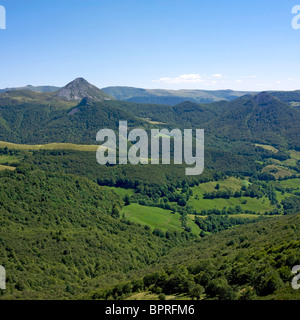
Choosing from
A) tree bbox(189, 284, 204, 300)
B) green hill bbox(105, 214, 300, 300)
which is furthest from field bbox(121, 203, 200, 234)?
tree bbox(189, 284, 204, 300)

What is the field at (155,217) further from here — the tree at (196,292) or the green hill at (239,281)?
the tree at (196,292)

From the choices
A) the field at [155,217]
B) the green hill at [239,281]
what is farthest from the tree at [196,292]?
the field at [155,217]

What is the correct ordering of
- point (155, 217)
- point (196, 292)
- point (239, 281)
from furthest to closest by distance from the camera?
1. point (155, 217)
2. point (239, 281)
3. point (196, 292)

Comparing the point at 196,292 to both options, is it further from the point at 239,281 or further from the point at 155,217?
the point at 155,217

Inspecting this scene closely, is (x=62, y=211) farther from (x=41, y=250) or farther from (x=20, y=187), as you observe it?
(x=41, y=250)

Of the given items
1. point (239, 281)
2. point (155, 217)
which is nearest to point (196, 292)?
point (239, 281)

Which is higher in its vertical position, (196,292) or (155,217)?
(196,292)
